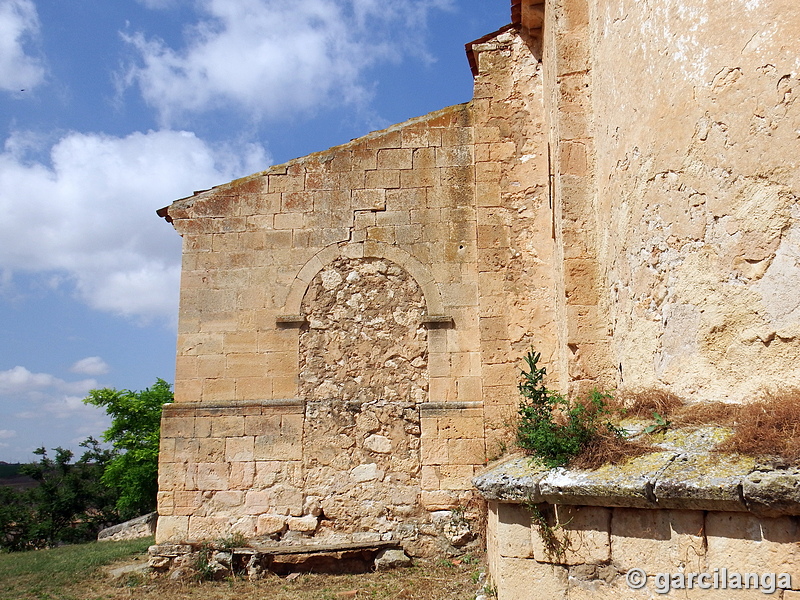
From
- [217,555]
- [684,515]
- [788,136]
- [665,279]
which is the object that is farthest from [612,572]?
[217,555]

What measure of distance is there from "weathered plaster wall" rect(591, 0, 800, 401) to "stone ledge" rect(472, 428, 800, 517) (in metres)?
0.60

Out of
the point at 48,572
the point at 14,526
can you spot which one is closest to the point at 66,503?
the point at 14,526

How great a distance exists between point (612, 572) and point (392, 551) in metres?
3.85

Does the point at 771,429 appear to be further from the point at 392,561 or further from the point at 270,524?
the point at 270,524

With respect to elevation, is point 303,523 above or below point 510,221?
below

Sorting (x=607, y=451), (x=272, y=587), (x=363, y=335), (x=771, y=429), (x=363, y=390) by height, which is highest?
(x=363, y=335)

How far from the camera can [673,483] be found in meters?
3.12

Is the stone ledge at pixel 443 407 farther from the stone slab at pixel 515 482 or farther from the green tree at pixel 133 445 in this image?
the green tree at pixel 133 445

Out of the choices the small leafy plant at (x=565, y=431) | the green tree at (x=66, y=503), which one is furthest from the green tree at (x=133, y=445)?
the small leafy plant at (x=565, y=431)

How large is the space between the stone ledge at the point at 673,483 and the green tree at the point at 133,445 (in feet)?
47.8

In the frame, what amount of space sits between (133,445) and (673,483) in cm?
1656

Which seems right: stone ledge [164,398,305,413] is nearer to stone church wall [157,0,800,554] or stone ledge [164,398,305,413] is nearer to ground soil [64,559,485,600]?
stone church wall [157,0,800,554]

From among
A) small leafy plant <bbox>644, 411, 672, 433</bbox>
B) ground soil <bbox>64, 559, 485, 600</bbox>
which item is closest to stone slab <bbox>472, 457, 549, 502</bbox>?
small leafy plant <bbox>644, 411, 672, 433</bbox>

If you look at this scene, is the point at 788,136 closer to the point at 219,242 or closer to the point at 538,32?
the point at 538,32
